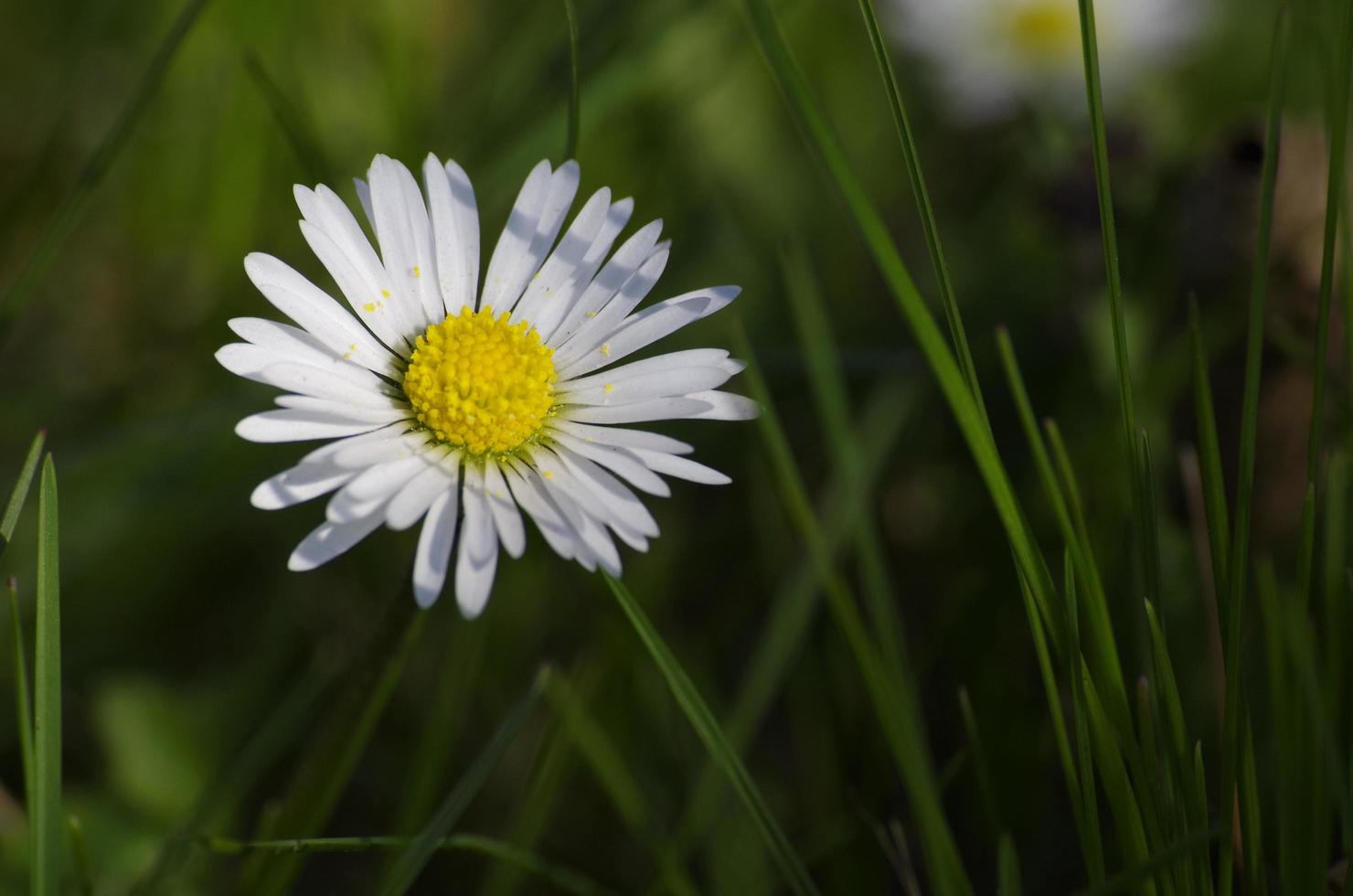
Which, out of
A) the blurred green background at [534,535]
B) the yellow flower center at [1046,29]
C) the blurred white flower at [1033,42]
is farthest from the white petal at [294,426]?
the yellow flower center at [1046,29]

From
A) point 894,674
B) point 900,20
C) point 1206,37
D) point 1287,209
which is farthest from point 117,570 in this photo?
point 1206,37

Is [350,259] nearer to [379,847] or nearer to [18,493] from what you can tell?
[18,493]

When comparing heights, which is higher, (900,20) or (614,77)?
(900,20)

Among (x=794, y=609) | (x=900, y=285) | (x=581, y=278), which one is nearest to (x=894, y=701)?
(x=794, y=609)

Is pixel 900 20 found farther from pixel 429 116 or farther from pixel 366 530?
pixel 366 530

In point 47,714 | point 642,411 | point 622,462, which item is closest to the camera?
point 47,714
